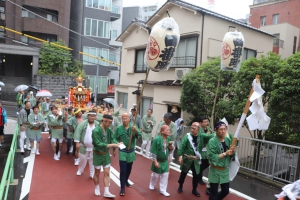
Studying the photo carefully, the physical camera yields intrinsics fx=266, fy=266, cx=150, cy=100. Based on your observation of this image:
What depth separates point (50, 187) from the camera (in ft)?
22.3

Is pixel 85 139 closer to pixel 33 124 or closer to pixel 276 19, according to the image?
pixel 33 124

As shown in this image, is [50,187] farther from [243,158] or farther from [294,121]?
[294,121]

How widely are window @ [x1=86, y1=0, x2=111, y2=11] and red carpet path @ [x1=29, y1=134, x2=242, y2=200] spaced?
80.5 feet

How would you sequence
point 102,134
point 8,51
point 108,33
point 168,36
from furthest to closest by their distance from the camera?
point 108,33 < point 8,51 < point 168,36 < point 102,134

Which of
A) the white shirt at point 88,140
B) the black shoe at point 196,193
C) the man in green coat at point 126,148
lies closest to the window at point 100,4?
the white shirt at point 88,140

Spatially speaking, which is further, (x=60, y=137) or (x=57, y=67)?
(x=57, y=67)

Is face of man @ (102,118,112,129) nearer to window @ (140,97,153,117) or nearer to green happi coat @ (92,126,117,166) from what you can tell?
green happi coat @ (92,126,117,166)

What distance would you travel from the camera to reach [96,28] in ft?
102

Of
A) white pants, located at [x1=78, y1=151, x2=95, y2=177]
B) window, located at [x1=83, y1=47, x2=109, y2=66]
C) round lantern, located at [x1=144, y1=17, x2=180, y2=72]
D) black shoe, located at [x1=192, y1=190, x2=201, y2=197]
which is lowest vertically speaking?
black shoe, located at [x1=192, y1=190, x2=201, y2=197]

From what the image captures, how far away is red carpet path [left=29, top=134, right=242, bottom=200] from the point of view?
20.9 feet

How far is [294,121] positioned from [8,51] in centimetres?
2450

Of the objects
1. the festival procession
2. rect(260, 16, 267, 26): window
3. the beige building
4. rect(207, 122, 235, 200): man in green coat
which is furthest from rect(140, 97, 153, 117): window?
rect(260, 16, 267, 26): window

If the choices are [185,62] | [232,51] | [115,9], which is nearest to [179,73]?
[185,62]

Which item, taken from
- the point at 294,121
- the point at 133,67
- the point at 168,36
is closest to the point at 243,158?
the point at 294,121
